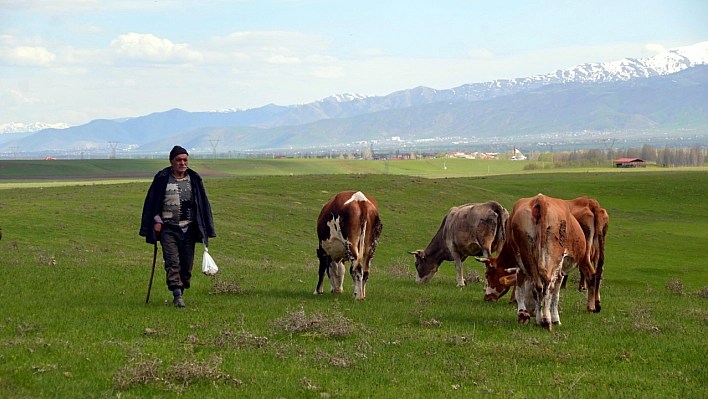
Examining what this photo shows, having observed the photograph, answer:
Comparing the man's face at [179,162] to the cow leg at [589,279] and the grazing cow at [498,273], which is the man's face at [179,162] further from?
the cow leg at [589,279]

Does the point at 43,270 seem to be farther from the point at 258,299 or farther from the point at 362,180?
the point at 362,180

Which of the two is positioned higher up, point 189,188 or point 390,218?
point 189,188

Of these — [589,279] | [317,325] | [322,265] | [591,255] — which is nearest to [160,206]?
[322,265]

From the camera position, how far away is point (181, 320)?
46.2 ft

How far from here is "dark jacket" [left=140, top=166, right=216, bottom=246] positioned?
15.8 meters

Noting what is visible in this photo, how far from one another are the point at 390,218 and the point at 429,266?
30.0 metres

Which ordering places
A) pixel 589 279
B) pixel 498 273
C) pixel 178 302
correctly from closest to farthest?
pixel 178 302 → pixel 589 279 → pixel 498 273

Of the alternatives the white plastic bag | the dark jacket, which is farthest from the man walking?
the white plastic bag

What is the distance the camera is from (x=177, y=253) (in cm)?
1608

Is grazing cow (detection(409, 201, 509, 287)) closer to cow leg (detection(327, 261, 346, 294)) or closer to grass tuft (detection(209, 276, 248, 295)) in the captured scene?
cow leg (detection(327, 261, 346, 294))

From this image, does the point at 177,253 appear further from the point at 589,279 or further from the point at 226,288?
the point at 589,279

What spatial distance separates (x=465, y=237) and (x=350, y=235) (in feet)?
22.7

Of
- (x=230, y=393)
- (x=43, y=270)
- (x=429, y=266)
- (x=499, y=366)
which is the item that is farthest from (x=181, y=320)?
(x=429, y=266)

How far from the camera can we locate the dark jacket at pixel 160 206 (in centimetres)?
1579
